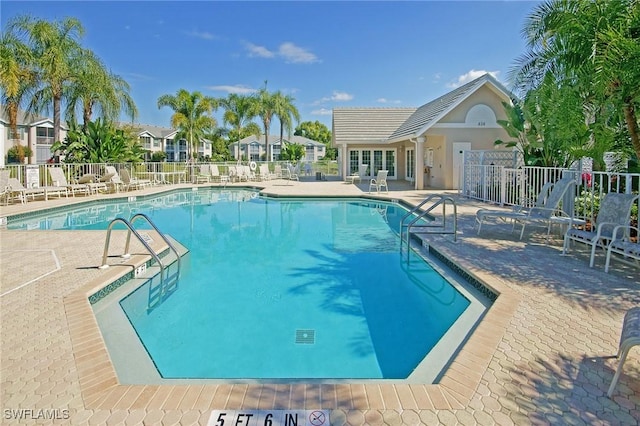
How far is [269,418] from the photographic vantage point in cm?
270

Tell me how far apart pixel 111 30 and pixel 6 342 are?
73.2 feet

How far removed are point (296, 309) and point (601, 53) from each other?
6.38 m

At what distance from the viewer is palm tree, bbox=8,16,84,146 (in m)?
21.8

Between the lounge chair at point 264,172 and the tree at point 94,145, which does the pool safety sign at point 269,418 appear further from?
the lounge chair at point 264,172

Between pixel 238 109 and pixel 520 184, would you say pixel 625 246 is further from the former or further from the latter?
pixel 238 109

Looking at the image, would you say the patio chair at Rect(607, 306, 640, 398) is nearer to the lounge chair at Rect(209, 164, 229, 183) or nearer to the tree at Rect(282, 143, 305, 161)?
the lounge chair at Rect(209, 164, 229, 183)

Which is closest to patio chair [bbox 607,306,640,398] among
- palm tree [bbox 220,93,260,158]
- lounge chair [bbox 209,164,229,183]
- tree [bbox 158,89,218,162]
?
lounge chair [bbox 209,164,229,183]

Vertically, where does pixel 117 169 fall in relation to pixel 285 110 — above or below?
below

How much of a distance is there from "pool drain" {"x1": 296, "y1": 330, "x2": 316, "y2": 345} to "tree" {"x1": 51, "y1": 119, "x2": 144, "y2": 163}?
66.7 ft

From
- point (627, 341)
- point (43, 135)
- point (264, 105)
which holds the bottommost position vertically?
point (627, 341)

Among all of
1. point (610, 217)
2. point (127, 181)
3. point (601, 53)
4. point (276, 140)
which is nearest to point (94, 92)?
point (127, 181)

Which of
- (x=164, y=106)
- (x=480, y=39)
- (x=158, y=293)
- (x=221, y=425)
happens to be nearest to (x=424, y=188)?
(x=480, y=39)

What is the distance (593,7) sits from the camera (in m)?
7.21

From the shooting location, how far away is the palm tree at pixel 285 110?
1630 inches
